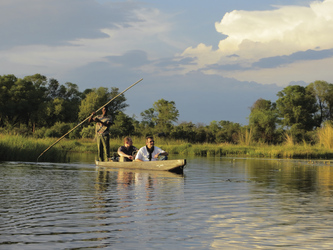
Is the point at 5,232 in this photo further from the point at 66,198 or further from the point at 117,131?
the point at 117,131

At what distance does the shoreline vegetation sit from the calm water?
8959mm

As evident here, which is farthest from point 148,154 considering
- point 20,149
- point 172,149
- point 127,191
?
point 172,149

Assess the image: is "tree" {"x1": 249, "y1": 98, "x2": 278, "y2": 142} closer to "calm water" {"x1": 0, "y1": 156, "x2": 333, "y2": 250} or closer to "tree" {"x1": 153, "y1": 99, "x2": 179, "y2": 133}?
"tree" {"x1": 153, "y1": 99, "x2": 179, "y2": 133}

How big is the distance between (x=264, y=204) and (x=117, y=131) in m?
44.5

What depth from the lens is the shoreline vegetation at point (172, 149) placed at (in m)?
21.0

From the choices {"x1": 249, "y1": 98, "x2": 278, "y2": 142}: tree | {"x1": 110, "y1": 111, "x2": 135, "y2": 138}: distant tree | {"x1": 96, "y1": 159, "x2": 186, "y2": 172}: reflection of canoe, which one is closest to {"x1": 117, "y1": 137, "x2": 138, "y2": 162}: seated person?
{"x1": 96, "y1": 159, "x2": 186, "y2": 172}: reflection of canoe

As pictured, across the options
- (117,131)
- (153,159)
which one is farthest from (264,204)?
(117,131)

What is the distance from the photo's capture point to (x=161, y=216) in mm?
7391

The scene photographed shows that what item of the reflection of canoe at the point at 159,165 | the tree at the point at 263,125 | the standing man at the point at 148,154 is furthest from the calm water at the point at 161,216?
the tree at the point at 263,125

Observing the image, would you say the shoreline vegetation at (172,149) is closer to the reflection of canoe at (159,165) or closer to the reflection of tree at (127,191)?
the reflection of canoe at (159,165)

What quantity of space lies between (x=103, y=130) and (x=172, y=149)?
20051 millimetres

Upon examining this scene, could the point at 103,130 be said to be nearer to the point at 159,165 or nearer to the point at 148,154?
the point at 148,154

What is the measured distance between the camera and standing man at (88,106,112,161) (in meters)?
18.4

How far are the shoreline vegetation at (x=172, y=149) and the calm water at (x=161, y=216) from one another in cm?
896
